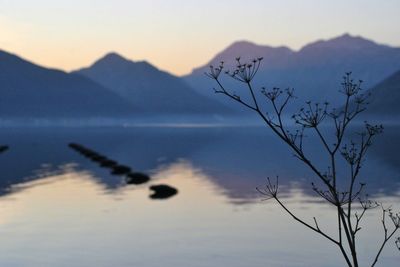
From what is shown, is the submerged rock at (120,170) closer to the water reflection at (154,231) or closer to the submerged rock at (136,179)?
the submerged rock at (136,179)

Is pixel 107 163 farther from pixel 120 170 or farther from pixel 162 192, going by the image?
pixel 162 192

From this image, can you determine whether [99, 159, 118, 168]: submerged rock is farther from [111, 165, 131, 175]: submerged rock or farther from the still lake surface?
the still lake surface

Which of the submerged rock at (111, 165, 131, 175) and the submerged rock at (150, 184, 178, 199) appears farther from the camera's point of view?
the submerged rock at (111, 165, 131, 175)

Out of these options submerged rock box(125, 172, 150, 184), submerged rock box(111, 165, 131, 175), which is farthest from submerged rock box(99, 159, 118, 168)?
submerged rock box(125, 172, 150, 184)

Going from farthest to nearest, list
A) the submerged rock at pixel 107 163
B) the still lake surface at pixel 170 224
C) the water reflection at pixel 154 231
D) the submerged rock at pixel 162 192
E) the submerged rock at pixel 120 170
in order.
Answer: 1. the submerged rock at pixel 107 163
2. the submerged rock at pixel 120 170
3. the submerged rock at pixel 162 192
4. the still lake surface at pixel 170 224
5. the water reflection at pixel 154 231

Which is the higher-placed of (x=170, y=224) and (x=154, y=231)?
(x=170, y=224)

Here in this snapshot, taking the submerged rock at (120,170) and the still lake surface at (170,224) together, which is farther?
the submerged rock at (120,170)

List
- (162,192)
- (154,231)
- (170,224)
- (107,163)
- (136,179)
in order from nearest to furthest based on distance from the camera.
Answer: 1. (154,231)
2. (170,224)
3. (162,192)
4. (136,179)
5. (107,163)

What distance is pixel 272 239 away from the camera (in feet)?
104

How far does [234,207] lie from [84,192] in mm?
15327

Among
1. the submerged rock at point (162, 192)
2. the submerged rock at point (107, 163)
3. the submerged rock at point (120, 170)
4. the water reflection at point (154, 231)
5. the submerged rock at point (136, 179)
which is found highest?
the submerged rock at point (107, 163)

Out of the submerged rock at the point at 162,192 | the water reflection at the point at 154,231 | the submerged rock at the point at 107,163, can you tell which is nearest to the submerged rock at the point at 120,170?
the submerged rock at the point at 107,163

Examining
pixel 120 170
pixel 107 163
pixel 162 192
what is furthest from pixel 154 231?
pixel 107 163

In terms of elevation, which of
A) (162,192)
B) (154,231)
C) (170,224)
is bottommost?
(154,231)
